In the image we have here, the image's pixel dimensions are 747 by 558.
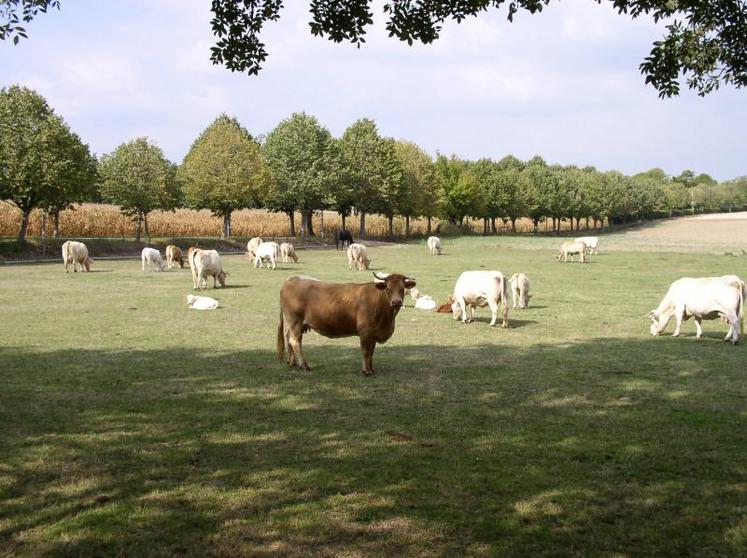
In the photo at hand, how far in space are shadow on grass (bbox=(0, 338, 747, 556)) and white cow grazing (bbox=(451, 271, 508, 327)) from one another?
566 centimetres

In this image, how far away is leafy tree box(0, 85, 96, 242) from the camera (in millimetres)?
45156

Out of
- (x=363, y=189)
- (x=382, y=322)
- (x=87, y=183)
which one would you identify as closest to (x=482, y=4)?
(x=382, y=322)

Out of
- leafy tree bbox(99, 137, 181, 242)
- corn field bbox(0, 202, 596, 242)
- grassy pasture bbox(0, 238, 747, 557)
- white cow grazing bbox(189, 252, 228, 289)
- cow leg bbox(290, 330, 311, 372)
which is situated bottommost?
grassy pasture bbox(0, 238, 747, 557)

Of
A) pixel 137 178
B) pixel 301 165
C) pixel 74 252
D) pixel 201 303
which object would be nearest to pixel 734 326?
pixel 201 303

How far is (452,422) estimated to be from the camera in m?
8.71

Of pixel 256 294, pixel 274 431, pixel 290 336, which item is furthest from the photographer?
pixel 256 294

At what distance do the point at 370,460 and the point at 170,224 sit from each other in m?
74.0

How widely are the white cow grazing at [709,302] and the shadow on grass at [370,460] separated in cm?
282

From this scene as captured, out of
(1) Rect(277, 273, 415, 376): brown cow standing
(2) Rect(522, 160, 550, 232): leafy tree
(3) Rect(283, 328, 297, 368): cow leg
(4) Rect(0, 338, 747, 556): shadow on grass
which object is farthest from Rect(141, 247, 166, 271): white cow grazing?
(2) Rect(522, 160, 550, 232): leafy tree

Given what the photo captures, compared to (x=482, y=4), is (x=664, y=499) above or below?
below

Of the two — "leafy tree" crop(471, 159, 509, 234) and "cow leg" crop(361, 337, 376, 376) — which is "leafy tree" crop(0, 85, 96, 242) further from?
"leafy tree" crop(471, 159, 509, 234)

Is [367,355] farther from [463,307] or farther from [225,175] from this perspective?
[225,175]

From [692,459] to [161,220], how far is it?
2997 inches

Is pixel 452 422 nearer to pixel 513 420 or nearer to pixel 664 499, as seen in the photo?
pixel 513 420
